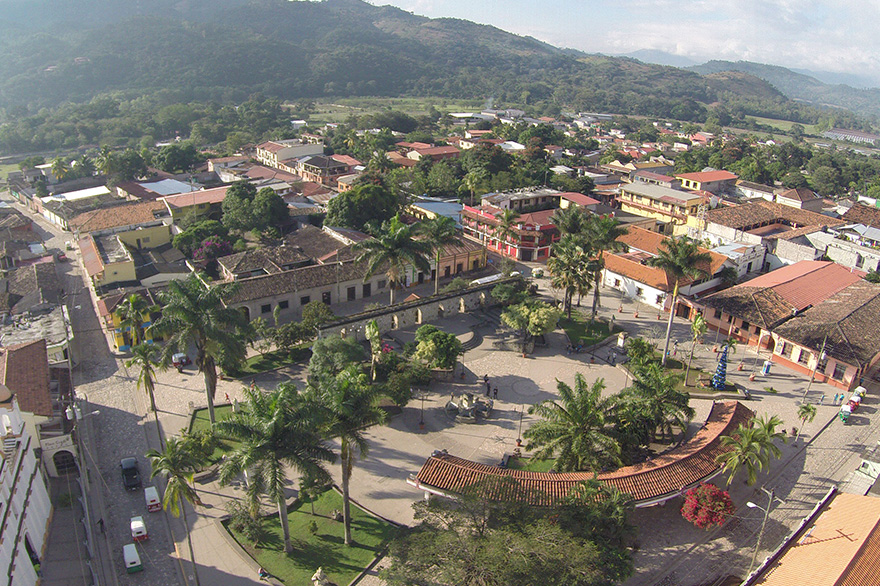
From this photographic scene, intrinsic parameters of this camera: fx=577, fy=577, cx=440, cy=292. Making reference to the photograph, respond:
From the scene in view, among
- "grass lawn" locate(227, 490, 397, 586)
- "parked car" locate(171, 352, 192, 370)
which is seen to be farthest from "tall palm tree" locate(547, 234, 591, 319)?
"parked car" locate(171, 352, 192, 370)

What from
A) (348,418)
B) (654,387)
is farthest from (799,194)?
(348,418)

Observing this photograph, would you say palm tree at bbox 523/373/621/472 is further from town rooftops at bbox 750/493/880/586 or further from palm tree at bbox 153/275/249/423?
palm tree at bbox 153/275/249/423

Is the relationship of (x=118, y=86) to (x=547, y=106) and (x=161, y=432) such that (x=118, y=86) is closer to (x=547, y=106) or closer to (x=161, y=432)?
(x=547, y=106)

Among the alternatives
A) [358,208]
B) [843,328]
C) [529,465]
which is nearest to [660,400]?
[529,465]

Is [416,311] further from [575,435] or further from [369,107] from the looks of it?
[369,107]

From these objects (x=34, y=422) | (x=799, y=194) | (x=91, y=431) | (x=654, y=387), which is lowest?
(x=91, y=431)

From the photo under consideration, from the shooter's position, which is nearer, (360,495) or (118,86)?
(360,495)

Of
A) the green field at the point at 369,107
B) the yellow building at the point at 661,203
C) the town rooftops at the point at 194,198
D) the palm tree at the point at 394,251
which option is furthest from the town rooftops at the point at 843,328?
the green field at the point at 369,107

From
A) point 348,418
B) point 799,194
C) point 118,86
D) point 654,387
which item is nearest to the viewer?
point 348,418
